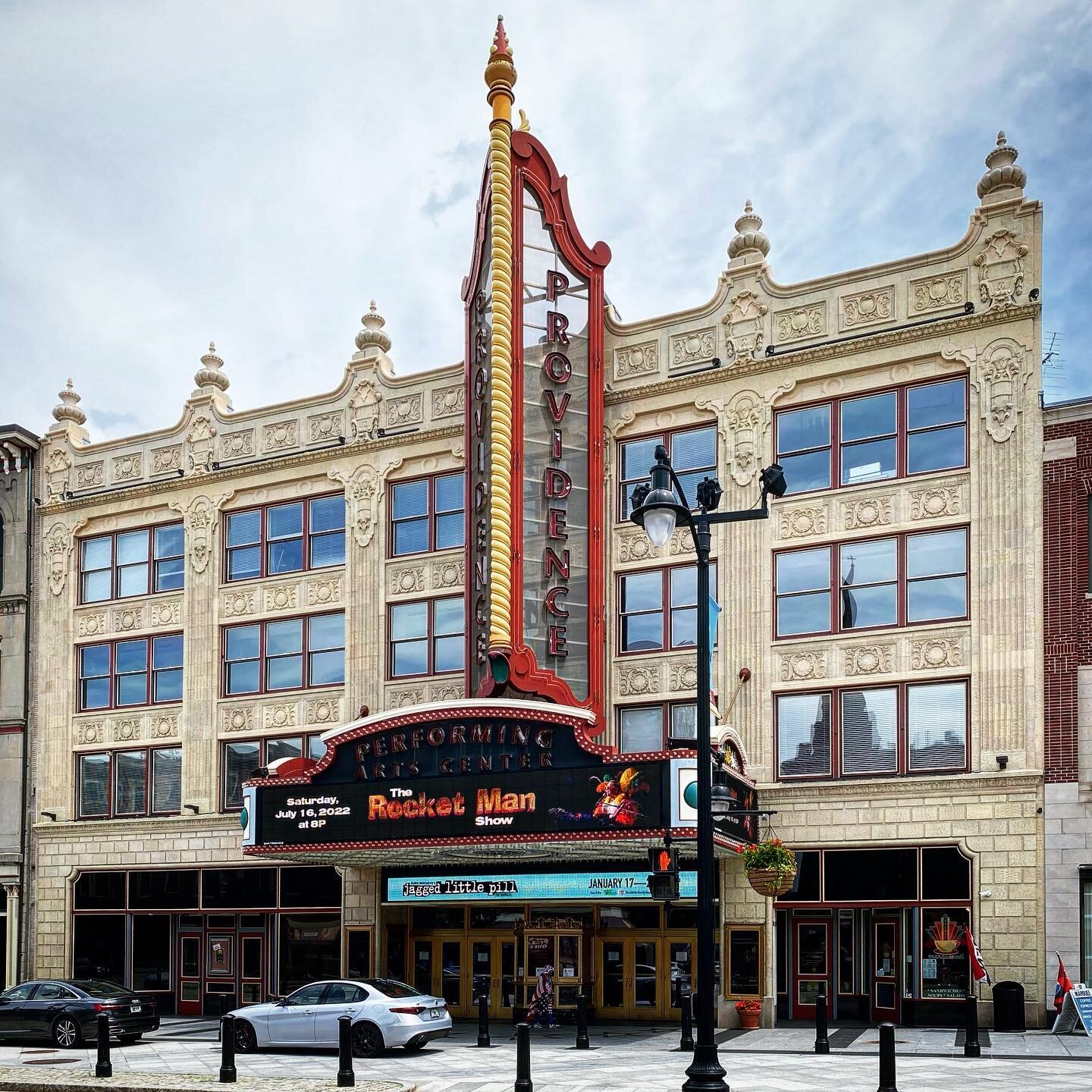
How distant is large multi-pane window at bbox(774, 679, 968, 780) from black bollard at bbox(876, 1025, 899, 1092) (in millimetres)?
13116

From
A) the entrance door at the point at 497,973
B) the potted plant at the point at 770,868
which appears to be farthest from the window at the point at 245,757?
the potted plant at the point at 770,868

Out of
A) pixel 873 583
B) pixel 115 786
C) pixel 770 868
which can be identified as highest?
pixel 873 583

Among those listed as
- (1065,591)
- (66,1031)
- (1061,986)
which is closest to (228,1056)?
(66,1031)

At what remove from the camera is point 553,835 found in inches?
1187

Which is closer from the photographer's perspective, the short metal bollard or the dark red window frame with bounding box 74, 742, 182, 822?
the short metal bollard

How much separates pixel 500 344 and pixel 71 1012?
17396 millimetres

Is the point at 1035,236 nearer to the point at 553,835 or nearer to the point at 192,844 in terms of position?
the point at 553,835

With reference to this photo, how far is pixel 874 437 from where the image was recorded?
33.3 metres

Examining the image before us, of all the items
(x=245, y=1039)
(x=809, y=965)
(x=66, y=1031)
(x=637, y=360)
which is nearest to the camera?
(x=245, y=1039)

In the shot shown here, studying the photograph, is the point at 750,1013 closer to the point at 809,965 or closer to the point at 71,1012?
the point at 809,965

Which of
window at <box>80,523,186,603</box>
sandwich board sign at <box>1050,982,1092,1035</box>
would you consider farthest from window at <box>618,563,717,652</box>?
window at <box>80,523,186,603</box>

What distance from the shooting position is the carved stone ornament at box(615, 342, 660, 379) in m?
Answer: 36.2

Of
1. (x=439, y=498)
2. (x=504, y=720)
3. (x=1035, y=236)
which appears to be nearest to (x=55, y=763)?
(x=439, y=498)

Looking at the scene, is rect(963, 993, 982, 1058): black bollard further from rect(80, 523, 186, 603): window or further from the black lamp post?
rect(80, 523, 186, 603): window
